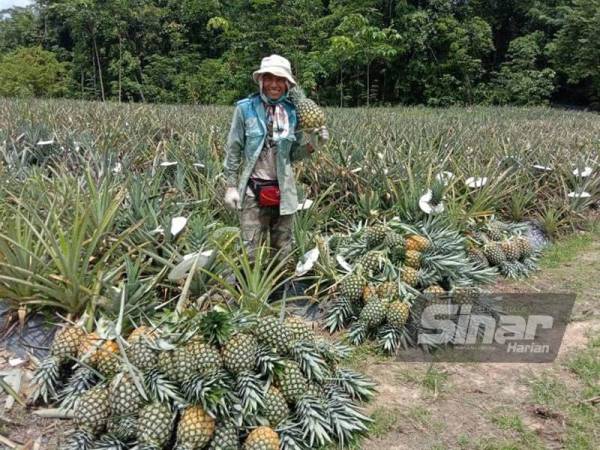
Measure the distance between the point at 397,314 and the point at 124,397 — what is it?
172 centimetres

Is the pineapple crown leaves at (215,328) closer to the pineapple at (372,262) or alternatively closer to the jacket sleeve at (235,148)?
the jacket sleeve at (235,148)

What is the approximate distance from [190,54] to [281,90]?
1001 inches

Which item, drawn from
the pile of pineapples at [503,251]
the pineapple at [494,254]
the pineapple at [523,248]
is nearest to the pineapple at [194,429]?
the pile of pineapples at [503,251]

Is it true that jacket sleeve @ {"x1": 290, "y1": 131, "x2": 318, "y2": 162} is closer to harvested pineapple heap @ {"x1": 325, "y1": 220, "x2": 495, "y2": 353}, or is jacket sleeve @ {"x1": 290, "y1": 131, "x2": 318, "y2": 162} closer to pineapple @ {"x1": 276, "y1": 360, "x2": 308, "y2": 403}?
harvested pineapple heap @ {"x1": 325, "y1": 220, "x2": 495, "y2": 353}

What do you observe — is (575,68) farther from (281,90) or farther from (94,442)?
(94,442)

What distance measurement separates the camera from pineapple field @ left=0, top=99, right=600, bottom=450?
218 centimetres

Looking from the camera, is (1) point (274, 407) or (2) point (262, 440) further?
(1) point (274, 407)

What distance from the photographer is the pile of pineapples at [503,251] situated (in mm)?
4367

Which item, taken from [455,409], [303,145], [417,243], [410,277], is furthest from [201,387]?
[417,243]

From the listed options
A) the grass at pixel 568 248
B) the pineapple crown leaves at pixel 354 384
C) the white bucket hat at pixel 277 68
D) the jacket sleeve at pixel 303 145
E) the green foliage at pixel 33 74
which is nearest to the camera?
the pineapple crown leaves at pixel 354 384

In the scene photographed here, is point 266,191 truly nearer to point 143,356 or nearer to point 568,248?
point 143,356

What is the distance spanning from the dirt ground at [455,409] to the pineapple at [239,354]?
65 centimetres

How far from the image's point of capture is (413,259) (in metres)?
3.68

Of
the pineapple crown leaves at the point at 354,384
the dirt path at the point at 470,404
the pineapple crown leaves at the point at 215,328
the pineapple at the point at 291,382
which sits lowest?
the dirt path at the point at 470,404
